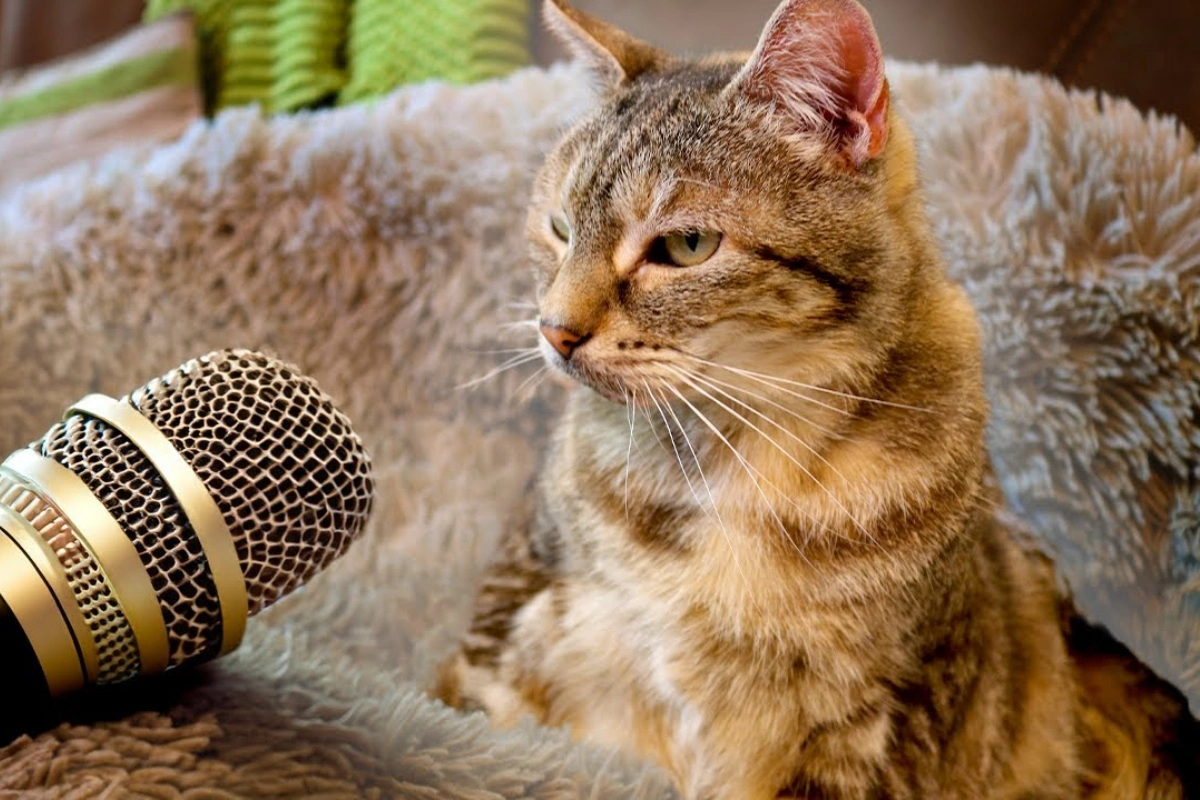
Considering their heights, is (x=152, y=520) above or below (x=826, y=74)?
below

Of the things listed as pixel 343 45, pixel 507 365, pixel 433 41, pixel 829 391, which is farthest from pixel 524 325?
pixel 343 45

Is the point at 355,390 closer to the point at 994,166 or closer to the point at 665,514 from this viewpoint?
the point at 665,514

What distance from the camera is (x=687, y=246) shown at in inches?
26.9

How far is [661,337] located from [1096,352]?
47 cm

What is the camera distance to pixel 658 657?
0.78 meters

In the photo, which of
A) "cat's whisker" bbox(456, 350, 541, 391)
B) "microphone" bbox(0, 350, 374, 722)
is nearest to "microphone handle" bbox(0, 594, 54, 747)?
"microphone" bbox(0, 350, 374, 722)

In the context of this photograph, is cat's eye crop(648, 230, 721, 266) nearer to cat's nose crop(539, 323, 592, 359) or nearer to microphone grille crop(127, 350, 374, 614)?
cat's nose crop(539, 323, 592, 359)

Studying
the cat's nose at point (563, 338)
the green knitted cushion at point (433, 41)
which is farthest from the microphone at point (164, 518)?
the green knitted cushion at point (433, 41)

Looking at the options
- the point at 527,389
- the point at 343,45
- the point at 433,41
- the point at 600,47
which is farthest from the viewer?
the point at 343,45

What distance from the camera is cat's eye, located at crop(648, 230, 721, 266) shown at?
68cm

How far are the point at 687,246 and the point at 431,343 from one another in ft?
1.90

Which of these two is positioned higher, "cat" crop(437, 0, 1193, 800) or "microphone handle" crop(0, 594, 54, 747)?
"cat" crop(437, 0, 1193, 800)

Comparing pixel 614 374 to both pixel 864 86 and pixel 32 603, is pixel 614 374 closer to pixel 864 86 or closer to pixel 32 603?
pixel 864 86

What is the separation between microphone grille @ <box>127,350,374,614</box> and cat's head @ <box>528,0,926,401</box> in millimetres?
161
